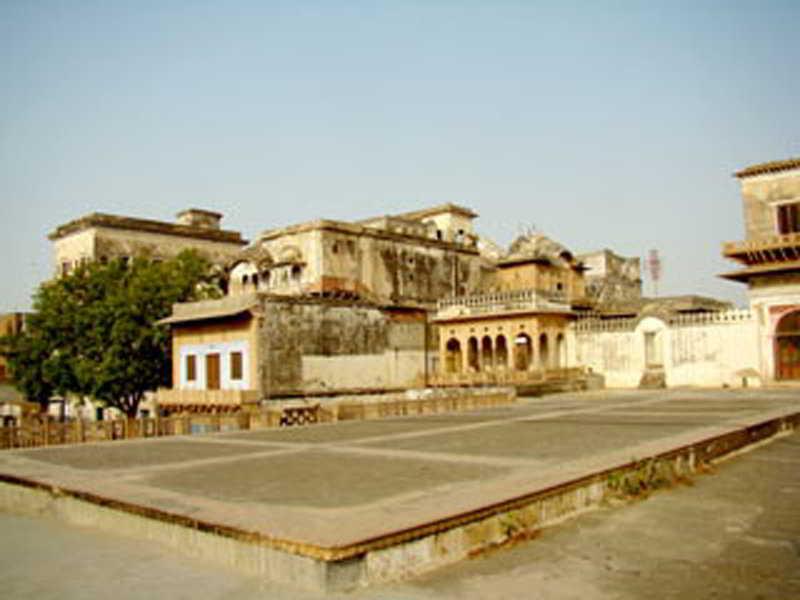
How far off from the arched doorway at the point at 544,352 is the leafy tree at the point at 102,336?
1686 centimetres

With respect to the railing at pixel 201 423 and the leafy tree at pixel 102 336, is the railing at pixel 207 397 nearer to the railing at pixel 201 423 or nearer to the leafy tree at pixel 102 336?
the leafy tree at pixel 102 336

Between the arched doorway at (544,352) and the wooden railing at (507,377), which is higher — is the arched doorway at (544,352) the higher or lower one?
the higher one

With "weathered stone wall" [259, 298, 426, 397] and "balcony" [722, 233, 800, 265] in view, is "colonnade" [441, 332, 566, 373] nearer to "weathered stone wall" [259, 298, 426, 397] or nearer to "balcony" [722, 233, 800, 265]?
"weathered stone wall" [259, 298, 426, 397]

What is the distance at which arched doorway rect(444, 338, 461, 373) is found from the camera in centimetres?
3709

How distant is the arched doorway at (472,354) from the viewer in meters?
36.4

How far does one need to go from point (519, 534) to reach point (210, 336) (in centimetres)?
2557

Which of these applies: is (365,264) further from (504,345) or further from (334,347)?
(504,345)

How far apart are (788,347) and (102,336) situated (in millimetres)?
29057

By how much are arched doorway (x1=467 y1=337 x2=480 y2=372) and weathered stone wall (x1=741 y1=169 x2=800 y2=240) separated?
1320cm

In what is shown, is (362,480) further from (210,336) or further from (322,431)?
(210,336)

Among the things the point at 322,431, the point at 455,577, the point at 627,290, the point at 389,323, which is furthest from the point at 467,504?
the point at 627,290

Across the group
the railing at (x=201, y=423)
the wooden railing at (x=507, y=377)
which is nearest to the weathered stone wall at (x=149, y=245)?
the wooden railing at (x=507, y=377)

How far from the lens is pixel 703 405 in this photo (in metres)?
21.3

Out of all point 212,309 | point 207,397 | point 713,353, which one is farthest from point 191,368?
point 713,353
